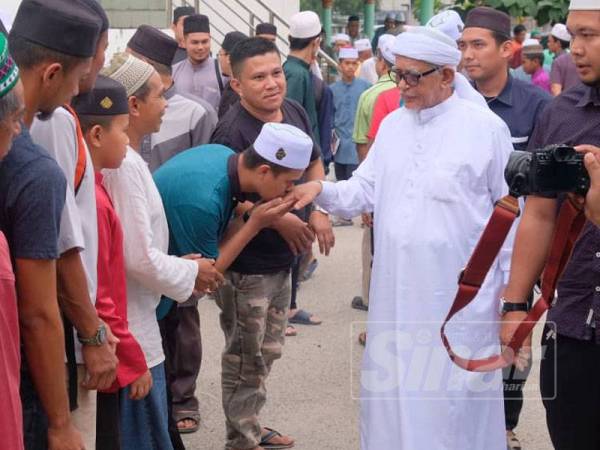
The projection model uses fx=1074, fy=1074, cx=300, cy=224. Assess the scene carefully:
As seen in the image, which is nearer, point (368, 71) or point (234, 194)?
point (234, 194)

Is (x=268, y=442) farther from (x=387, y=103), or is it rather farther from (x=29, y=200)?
(x=29, y=200)

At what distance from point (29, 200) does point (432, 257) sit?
2.12 m

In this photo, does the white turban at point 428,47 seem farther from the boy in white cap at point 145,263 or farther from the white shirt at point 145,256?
the white shirt at point 145,256

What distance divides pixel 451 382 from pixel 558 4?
11.4 meters

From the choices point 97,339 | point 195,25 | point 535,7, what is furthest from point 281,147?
point 535,7

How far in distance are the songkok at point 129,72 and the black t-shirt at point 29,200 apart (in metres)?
1.39

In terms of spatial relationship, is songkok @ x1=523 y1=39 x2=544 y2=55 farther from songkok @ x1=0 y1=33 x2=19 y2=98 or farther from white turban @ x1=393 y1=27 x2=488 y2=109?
songkok @ x1=0 y1=33 x2=19 y2=98

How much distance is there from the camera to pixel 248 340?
190 inches

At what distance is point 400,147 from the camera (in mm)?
4527

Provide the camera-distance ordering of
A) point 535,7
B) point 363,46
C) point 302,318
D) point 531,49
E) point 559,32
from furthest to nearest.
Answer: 1. point 363,46
2. point 559,32
3. point 535,7
4. point 531,49
5. point 302,318

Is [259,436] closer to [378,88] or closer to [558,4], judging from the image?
[378,88]

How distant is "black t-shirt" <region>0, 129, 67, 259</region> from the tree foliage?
12684mm

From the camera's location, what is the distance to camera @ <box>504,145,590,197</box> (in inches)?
118

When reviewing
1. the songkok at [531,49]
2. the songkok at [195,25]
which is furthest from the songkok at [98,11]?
the songkok at [531,49]
